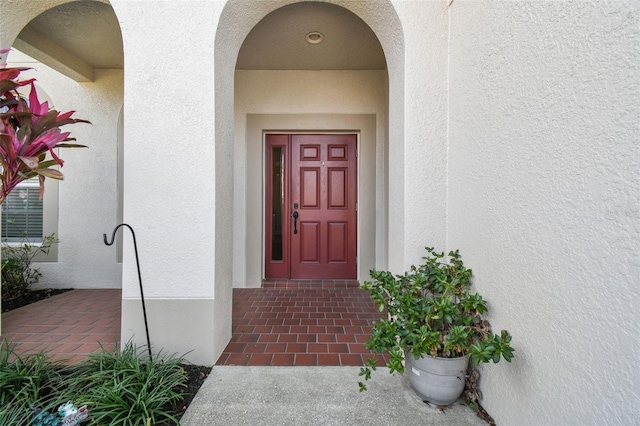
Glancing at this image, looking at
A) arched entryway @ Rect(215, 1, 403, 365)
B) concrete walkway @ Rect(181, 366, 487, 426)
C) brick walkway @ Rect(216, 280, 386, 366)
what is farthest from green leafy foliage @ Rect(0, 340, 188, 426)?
arched entryway @ Rect(215, 1, 403, 365)

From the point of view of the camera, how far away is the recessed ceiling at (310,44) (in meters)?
2.87

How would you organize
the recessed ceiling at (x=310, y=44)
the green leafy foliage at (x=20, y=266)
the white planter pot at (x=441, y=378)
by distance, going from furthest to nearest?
the green leafy foliage at (x=20, y=266)
the recessed ceiling at (x=310, y=44)
the white planter pot at (x=441, y=378)

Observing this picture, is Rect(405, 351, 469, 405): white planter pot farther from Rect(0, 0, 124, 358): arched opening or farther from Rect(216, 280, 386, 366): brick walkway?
Rect(0, 0, 124, 358): arched opening

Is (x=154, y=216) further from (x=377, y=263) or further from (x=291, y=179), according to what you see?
(x=377, y=263)

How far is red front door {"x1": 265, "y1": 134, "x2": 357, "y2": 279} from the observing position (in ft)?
13.8

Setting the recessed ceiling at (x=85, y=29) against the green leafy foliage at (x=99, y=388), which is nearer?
the green leafy foliage at (x=99, y=388)

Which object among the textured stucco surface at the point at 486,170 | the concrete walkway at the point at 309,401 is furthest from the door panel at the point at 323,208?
the concrete walkway at the point at 309,401

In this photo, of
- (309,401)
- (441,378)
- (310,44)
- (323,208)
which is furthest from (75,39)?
(441,378)

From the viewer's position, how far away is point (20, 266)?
11.8 ft

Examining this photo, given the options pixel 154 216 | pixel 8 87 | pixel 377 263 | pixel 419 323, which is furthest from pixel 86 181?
pixel 419 323

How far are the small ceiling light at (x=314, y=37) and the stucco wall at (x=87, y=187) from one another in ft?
9.01

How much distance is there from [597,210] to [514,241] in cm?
45

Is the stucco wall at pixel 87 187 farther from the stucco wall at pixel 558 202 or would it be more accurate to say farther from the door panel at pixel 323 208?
the stucco wall at pixel 558 202

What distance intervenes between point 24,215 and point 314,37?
4.62 meters
